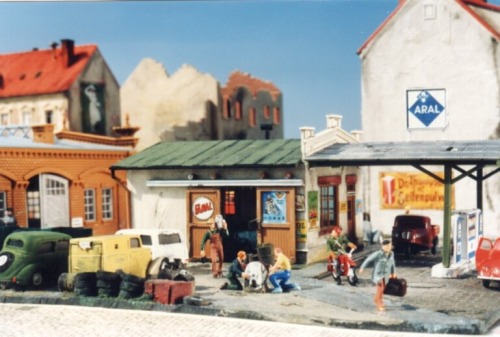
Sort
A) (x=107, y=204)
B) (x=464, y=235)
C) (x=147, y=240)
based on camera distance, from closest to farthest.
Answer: (x=464, y=235)
(x=147, y=240)
(x=107, y=204)

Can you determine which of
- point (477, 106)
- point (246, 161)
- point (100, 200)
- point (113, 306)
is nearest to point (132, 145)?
point (100, 200)

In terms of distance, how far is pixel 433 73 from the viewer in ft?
63.3

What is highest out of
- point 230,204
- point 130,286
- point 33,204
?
point 33,204

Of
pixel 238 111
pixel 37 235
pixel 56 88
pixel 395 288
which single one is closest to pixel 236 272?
pixel 395 288

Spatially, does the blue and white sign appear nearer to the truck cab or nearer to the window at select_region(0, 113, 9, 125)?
the truck cab

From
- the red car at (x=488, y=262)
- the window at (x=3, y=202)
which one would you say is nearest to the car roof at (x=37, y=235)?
the window at (x=3, y=202)

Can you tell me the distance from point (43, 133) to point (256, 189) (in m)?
6.74

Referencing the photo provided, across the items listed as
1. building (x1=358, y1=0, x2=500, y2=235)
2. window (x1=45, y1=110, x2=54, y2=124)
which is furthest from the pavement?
window (x1=45, y1=110, x2=54, y2=124)

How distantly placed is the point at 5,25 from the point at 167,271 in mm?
7599

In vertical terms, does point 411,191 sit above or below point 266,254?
above

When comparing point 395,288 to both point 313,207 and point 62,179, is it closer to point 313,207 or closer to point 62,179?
point 313,207

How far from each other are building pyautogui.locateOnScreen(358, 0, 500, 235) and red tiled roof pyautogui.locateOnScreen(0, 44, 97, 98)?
7836 mm

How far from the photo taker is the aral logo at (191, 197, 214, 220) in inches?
853

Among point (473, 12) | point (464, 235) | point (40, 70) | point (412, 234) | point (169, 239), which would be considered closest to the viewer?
point (464, 235)
